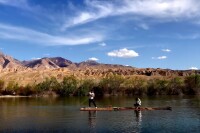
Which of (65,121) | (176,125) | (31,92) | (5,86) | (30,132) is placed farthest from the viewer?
(5,86)

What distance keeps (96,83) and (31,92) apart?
26.4 m

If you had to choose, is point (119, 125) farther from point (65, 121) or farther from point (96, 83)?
point (96, 83)

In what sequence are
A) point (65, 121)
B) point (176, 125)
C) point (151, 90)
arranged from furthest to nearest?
point (151, 90)
point (65, 121)
point (176, 125)

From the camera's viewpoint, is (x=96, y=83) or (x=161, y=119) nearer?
(x=161, y=119)

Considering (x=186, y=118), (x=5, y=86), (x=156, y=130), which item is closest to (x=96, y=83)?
(x=5, y=86)

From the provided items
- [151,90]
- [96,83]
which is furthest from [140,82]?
[96,83]

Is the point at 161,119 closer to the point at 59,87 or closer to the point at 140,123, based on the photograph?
the point at 140,123

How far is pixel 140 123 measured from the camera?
4303 centimetres

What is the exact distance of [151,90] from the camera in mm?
139250

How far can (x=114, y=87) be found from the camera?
14450 cm

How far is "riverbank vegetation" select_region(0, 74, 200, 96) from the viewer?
137m

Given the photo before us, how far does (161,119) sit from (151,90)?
306 feet

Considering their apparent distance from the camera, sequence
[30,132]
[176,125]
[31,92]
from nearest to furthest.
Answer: [30,132], [176,125], [31,92]

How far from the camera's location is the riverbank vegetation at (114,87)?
450 ft
